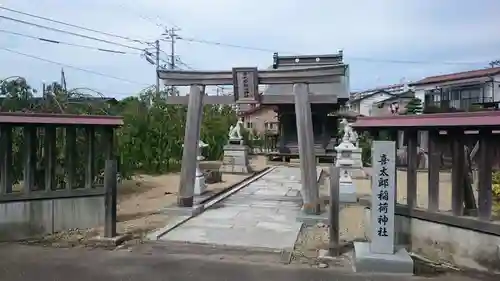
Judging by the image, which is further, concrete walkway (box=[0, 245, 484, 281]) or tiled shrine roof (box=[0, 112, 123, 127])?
tiled shrine roof (box=[0, 112, 123, 127])

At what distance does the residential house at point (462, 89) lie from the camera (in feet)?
92.8

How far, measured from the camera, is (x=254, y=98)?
10031 millimetres

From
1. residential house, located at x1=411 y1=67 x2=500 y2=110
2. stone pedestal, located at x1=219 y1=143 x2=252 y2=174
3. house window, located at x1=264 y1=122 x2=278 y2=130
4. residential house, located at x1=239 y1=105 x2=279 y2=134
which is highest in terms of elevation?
residential house, located at x1=411 y1=67 x2=500 y2=110

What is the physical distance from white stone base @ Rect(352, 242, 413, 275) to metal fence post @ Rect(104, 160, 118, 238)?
381cm

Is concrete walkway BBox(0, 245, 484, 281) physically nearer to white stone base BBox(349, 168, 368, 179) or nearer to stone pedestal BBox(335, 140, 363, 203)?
stone pedestal BBox(335, 140, 363, 203)

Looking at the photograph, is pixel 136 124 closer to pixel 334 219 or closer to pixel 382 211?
pixel 334 219

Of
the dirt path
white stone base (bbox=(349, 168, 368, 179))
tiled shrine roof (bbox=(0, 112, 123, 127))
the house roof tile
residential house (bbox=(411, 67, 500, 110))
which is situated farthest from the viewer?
the house roof tile

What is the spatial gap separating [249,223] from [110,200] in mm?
2849

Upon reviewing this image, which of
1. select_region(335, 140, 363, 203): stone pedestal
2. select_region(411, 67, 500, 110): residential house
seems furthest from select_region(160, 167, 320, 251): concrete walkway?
select_region(411, 67, 500, 110): residential house

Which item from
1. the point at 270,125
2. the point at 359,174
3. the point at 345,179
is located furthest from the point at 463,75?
the point at 345,179

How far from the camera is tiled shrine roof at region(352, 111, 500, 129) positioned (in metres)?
5.57

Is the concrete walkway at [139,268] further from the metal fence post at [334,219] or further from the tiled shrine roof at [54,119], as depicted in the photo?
the tiled shrine roof at [54,119]

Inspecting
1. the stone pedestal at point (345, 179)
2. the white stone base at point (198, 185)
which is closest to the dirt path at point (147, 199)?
the white stone base at point (198, 185)

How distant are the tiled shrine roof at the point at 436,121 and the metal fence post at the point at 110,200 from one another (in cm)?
398
